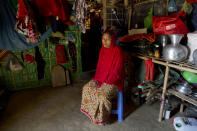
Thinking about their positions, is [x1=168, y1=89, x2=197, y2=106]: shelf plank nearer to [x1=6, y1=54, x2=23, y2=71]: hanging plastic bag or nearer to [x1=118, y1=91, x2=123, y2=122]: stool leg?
[x1=118, y1=91, x2=123, y2=122]: stool leg

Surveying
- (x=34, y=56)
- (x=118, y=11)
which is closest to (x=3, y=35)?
(x=34, y=56)

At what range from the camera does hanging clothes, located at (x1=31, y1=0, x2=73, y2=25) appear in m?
2.99

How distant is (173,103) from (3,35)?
A: 12.3ft

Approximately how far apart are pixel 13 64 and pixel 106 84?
2474 millimetres

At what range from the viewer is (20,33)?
10.1ft

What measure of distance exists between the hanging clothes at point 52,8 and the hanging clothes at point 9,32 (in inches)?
22.1

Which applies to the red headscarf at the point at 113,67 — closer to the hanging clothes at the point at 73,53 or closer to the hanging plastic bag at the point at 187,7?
the hanging plastic bag at the point at 187,7

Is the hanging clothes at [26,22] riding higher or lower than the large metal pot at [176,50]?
higher

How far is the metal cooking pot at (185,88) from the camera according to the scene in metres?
1.96

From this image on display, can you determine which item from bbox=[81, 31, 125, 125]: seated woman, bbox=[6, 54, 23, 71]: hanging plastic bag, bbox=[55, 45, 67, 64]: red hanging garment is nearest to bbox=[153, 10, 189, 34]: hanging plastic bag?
bbox=[81, 31, 125, 125]: seated woman

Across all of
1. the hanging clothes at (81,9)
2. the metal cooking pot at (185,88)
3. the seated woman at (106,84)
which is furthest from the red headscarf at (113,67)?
the hanging clothes at (81,9)

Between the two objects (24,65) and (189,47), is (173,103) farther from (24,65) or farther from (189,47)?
(24,65)

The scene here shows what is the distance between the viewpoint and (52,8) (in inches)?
121

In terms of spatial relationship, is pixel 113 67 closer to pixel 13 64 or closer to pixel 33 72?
pixel 33 72
